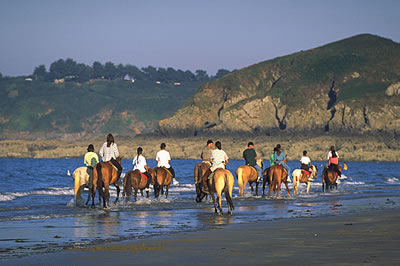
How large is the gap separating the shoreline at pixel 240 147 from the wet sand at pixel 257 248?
120060mm

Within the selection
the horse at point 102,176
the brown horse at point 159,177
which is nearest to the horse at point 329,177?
the brown horse at point 159,177

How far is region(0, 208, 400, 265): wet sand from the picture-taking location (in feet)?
36.3

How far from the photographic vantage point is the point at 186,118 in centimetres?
17550

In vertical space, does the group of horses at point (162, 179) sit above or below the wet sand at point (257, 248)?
above

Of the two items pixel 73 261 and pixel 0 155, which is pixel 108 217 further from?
pixel 0 155

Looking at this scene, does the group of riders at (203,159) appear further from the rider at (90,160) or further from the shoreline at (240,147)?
the shoreline at (240,147)

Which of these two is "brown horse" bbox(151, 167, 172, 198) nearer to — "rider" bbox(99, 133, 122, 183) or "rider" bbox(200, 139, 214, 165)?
"rider" bbox(200, 139, 214, 165)

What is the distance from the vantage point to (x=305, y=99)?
6777 inches

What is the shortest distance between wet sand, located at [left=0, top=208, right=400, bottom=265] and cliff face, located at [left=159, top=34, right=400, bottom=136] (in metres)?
137

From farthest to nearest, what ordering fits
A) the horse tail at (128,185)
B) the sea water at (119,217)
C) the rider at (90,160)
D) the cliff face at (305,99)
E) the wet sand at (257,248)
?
the cliff face at (305,99)
the horse tail at (128,185)
the rider at (90,160)
the sea water at (119,217)
the wet sand at (257,248)

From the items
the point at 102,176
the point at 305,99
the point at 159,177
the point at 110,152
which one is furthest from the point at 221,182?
the point at 305,99

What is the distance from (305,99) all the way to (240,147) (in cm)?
3213

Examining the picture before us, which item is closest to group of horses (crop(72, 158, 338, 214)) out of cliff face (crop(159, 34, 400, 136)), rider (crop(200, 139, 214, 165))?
rider (crop(200, 139, 214, 165))

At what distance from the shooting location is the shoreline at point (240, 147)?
13762 cm
